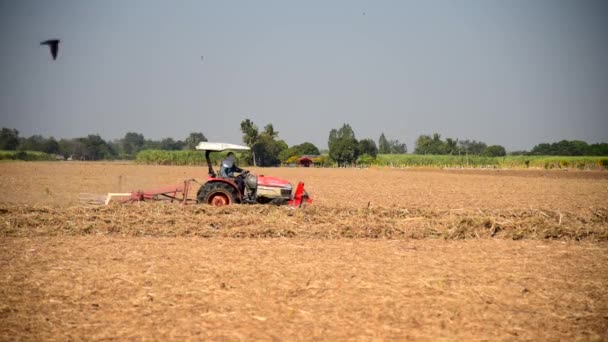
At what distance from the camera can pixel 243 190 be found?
1346 centimetres

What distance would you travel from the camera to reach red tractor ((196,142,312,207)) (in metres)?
13.1

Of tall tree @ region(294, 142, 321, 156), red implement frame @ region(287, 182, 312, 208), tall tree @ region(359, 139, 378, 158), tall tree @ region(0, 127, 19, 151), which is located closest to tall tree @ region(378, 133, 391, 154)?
tall tree @ region(294, 142, 321, 156)

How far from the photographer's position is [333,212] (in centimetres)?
1317

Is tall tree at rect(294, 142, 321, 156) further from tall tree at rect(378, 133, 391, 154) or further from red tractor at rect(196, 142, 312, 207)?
red tractor at rect(196, 142, 312, 207)

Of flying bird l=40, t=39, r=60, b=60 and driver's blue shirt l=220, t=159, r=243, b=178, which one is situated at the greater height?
flying bird l=40, t=39, r=60, b=60

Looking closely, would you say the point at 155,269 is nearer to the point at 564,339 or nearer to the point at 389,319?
the point at 389,319

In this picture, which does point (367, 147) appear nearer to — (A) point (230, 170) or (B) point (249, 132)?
(B) point (249, 132)

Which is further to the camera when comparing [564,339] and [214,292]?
[214,292]

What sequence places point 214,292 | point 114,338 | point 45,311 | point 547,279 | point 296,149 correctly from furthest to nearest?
1. point 296,149
2. point 547,279
3. point 214,292
4. point 45,311
5. point 114,338

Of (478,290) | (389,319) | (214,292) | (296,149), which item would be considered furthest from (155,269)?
(296,149)

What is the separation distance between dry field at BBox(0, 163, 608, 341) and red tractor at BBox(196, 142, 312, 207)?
0.64m

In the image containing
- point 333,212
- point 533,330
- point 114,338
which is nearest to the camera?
point 114,338

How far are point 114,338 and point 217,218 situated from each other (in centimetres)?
655

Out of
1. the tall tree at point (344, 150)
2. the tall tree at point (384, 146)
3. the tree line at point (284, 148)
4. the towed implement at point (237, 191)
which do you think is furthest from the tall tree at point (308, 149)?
the towed implement at point (237, 191)
